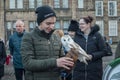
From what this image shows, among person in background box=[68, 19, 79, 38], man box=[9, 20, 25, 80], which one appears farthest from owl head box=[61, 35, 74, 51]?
man box=[9, 20, 25, 80]

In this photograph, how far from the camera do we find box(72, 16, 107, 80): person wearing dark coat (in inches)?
300

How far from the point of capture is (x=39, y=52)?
498 centimetres

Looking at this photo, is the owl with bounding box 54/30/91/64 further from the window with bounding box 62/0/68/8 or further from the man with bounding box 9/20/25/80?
the window with bounding box 62/0/68/8

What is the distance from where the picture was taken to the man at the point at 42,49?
191 inches

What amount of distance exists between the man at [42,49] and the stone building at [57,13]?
4929 cm

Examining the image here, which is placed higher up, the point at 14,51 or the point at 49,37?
the point at 49,37

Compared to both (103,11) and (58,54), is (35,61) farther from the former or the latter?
(103,11)

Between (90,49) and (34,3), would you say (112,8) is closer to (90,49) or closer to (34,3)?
(34,3)

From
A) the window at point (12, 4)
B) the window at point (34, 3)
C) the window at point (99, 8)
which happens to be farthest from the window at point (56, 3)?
the window at point (99, 8)

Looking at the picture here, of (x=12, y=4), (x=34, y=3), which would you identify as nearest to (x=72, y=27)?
(x=34, y=3)

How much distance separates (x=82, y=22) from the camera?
7742 mm

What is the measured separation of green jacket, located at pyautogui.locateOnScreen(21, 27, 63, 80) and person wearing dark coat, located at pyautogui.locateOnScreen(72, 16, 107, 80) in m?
2.56

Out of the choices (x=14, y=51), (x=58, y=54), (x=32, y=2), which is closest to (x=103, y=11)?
(x=32, y=2)

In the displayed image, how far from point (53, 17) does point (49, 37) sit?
234 mm
